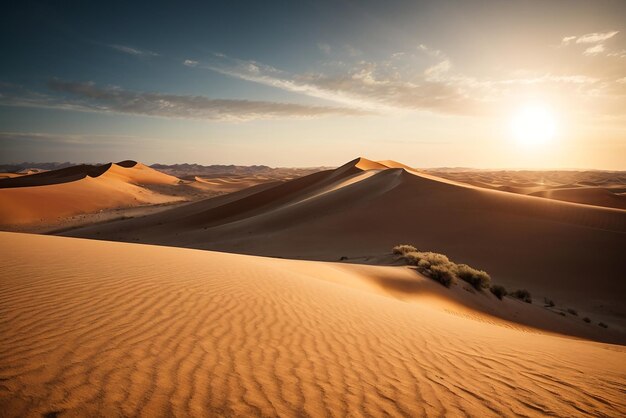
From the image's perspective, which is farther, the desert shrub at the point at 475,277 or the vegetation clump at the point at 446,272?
the desert shrub at the point at 475,277

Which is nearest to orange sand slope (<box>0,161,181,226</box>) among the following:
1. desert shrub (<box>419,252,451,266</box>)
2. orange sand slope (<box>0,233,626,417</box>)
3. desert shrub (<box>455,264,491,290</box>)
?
orange sand slope (<box>0,233,626,417</box>)

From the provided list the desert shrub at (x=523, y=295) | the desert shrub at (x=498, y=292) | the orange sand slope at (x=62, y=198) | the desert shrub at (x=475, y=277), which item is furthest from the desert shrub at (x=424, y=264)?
the orange sand slope at (x=62, y=198)

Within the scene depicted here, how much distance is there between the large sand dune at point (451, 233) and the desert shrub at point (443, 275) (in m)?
3.33

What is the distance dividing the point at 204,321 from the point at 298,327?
1.19 m

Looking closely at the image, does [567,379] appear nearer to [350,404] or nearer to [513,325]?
[350,404]

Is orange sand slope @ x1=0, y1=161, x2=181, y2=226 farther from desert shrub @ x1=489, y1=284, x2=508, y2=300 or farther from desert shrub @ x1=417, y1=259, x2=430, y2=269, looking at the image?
desert shrub @ x1=489, y1=284, x2=508, y2=300

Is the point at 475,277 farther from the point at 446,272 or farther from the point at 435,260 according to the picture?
the point at 435,260

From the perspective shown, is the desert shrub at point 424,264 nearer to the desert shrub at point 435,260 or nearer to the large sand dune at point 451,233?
the desert shrub at point 435,260

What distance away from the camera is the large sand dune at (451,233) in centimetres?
1296

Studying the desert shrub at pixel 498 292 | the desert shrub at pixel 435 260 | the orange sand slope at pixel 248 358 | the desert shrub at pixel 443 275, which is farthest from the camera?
the desert shrub at pixel 435 260

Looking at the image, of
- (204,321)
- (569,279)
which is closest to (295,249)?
(569,279)

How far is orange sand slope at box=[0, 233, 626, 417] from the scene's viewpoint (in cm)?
252

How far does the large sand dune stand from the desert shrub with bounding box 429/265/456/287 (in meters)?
3.33

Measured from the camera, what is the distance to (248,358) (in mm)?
3244
